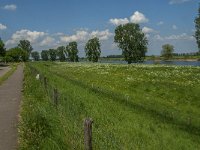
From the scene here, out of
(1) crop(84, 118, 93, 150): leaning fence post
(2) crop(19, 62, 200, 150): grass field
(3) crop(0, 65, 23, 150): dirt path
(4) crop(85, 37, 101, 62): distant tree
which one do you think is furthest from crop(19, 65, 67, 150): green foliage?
(4) crop(85, 37, 101, 62): distant tree

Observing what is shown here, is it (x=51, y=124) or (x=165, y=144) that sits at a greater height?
(x=51, y=124)

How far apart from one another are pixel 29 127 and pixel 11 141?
2.30 ft

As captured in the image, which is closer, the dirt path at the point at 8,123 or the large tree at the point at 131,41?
the dirt path at the point at 8,123

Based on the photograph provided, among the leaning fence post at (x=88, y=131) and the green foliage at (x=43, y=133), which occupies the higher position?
the leaning fence post at (x=88, y=131)

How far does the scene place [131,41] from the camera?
360ft

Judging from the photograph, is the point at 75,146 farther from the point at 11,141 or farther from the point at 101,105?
the point at 101,105

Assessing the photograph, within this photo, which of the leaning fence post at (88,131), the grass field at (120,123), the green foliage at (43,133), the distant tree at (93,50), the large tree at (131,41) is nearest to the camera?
the leaning fence post at (88,131)

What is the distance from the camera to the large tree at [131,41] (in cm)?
11031

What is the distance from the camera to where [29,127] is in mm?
12102

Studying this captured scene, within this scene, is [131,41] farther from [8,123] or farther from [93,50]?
[8,123]

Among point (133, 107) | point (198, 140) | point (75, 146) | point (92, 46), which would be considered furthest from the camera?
point (92, 46)

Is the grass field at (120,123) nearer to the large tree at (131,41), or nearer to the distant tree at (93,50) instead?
the large tree at (131,41)

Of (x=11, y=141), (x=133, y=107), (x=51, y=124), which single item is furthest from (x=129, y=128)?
(x=133, y=107)

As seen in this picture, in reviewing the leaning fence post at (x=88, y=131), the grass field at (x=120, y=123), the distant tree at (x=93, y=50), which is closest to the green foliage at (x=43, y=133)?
the grass field at (x=120, y=123)
